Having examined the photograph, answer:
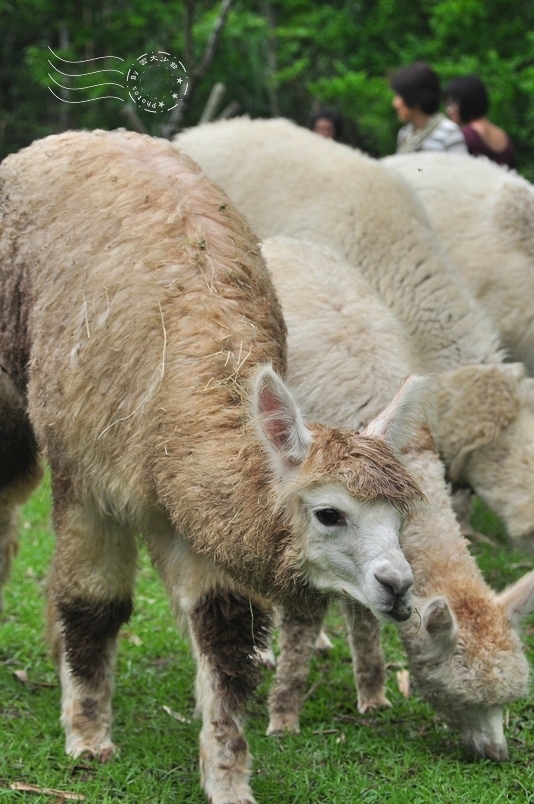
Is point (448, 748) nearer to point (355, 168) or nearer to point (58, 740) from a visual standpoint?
point (58, 740)

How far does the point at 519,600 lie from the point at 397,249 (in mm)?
2705

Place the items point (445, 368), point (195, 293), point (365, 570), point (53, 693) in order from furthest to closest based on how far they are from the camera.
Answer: point (445, 368) < point (53, 693) < point (195, 293) < point (365, 570)

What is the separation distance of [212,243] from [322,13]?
42.4ft

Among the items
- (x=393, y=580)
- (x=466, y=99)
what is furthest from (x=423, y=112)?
(x=393, y=580)

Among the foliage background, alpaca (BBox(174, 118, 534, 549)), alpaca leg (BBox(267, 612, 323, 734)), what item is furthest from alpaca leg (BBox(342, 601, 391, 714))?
the foliage background

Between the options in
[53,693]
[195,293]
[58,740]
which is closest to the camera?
[195,293]

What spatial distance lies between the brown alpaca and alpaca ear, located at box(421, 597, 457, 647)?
2.43 ft

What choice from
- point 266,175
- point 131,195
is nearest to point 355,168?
point 266,175

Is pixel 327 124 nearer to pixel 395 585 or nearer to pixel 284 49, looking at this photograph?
pixel 284 49

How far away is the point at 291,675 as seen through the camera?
512 centimetres

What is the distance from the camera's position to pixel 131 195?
4422mm

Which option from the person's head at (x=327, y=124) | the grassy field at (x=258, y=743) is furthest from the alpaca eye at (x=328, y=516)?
the person's head at (x=327, y=124)

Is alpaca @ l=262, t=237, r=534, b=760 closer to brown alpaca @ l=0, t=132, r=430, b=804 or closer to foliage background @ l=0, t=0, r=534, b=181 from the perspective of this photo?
brown alpaca @ l=0, t=132, r=430, b=804

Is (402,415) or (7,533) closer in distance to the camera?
(402,415)
